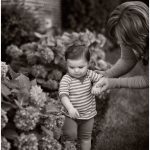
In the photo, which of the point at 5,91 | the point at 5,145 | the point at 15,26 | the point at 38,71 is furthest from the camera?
the point at 15,26

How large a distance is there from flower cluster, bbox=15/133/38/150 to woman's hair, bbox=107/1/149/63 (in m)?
1.20

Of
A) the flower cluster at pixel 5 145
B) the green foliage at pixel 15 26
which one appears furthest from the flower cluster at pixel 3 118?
the green foliage at pixel 15 26

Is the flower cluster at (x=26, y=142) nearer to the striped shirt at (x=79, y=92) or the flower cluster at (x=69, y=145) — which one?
the striped shirt at (x=79, y=92)

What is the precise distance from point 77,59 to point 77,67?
73 mm

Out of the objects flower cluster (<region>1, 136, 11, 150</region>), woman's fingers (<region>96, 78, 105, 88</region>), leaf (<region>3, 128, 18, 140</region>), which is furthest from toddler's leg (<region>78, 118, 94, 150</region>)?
flower cluster (<region>1, 136, 11, 150</region>)

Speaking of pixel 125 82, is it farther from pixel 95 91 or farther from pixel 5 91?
pixel 5 91

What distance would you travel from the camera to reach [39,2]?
6.88 m

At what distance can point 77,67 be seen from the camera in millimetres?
2605

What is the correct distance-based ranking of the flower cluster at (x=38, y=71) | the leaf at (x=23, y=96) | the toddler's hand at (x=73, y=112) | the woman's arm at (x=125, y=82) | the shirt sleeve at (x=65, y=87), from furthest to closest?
1. the flower cluster at (x=38, y=71)
2. the woman's arm at (x=125, y=82)
3. the shirt sleeve at (x=65, y=87)
4. the toddler's hand at (x=73, y=112)
5. the leaf at (x=23, y=96)

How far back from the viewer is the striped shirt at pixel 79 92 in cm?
265

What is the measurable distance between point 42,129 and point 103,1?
6.72m

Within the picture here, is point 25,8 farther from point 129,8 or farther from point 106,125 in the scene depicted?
point 129,8

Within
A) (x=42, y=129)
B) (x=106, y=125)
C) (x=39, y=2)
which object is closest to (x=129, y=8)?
(x=42, y=129)

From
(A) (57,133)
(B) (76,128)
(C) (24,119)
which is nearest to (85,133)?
(B) (76,128)
